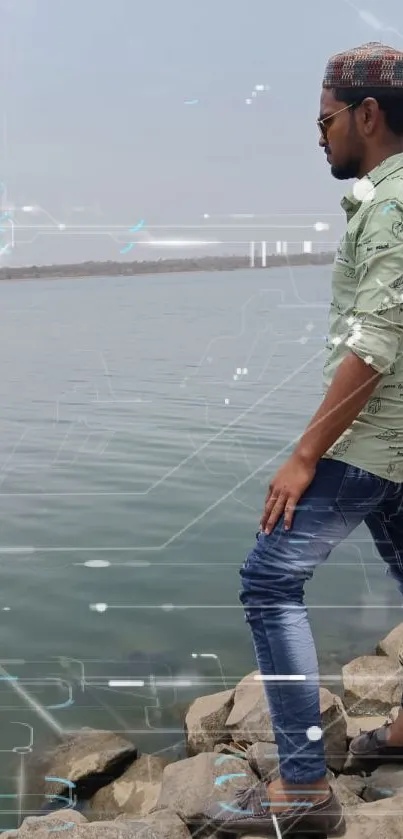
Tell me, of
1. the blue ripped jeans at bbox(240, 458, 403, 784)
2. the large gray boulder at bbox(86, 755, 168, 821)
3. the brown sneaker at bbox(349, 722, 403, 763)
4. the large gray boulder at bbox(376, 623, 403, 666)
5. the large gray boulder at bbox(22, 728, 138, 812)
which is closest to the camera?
the blue ripped jeans at bbox(240, 458, 403, 784)

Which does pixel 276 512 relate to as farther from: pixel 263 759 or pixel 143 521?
pixel 143 521

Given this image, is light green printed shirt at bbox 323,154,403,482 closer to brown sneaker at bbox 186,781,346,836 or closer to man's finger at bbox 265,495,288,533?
man's finger at bbox 265,495,288,533

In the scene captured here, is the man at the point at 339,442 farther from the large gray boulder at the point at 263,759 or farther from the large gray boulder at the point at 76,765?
the large gray boulder at the point at 76,765

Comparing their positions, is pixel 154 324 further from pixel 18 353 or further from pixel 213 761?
pixel 213 761

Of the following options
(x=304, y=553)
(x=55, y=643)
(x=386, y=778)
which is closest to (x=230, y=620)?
(x=55, y=643)

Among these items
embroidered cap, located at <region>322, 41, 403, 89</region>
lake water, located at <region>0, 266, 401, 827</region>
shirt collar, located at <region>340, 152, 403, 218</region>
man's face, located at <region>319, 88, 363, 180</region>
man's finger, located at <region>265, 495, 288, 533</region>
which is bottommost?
lake water, located at <region>0, 266, 401, 827</region>

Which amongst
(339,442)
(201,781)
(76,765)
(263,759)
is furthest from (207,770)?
(339,442)

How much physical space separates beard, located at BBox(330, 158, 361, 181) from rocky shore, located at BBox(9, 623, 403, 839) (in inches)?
59.4

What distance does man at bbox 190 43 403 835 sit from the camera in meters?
1.53

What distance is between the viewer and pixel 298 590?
1.65 metres

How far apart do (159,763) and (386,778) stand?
46.6 inches

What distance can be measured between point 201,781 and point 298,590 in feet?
3.37

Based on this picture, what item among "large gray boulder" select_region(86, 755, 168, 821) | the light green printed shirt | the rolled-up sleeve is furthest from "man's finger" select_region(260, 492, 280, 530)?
"large gray boulder" select_region(86, 755, 168, 821)

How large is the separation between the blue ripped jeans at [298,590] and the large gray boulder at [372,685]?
144 centimetres
